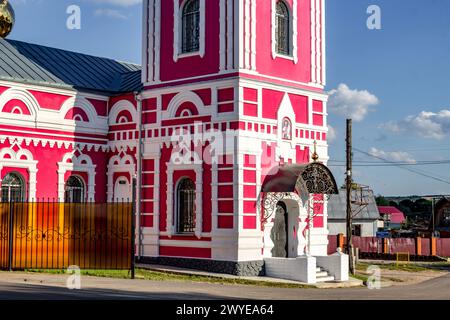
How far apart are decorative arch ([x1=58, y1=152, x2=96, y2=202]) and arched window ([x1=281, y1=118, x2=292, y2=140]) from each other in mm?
6558

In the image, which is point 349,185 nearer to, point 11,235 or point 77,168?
point 77,168

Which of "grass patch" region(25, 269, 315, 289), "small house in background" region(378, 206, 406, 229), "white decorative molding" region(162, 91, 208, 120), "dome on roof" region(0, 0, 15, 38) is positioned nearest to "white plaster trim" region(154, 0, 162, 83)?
"white decorative molding" region(162, 91, 208, 120)

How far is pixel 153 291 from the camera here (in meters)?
15.0

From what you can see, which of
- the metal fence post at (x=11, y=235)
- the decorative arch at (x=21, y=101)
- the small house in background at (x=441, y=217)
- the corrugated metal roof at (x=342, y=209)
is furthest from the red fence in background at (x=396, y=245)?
the metal fence post at (x=11, y=235)

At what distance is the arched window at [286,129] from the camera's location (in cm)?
2194

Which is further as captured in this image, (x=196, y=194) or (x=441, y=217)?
(x=441, y=217)

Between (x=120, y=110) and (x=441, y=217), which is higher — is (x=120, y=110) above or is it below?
above

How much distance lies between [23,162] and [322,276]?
9619 mm

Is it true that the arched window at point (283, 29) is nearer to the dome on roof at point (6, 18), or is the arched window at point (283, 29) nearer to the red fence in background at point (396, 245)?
the dome on roof at point (6, 18)

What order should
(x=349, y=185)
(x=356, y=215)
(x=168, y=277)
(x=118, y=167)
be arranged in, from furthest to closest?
(x=356, y=215)
(x=349, y=185)
(x=118, y=167)
(x=168, y=277)

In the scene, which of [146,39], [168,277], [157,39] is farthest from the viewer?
[146,39]

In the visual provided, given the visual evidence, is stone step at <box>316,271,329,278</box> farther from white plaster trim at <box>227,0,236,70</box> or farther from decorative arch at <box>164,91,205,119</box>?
white plaster trim at <box>227,0,236,70</box>

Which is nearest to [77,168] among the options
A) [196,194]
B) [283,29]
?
[196,194]
